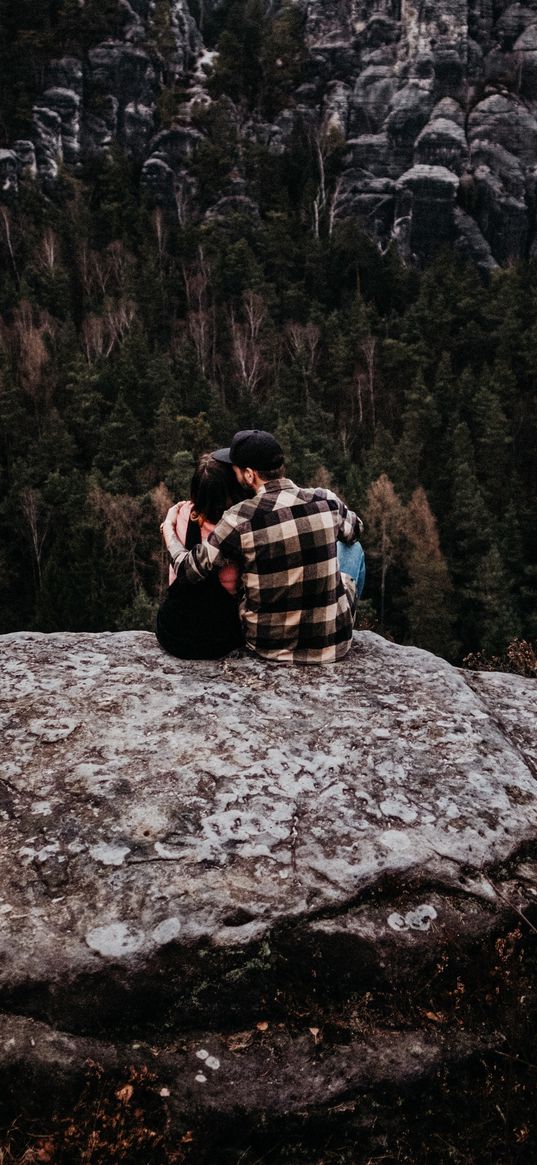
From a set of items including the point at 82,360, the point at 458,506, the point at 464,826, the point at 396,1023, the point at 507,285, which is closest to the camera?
the point at 396,1023

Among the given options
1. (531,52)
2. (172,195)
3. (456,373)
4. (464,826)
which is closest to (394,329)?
(456,373)

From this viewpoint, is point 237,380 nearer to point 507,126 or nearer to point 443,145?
point 443,145

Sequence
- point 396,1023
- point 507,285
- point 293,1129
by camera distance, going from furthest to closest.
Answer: point 507,285, point 396,1023, point 293,1129

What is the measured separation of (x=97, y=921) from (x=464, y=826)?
5.14ft

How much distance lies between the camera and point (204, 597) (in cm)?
454

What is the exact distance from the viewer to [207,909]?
115 inches

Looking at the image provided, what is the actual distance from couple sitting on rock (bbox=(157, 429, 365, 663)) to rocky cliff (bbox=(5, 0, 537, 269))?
7536cm

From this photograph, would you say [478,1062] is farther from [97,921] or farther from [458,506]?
[458,506]

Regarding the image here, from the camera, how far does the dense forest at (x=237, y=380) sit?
40406 mm

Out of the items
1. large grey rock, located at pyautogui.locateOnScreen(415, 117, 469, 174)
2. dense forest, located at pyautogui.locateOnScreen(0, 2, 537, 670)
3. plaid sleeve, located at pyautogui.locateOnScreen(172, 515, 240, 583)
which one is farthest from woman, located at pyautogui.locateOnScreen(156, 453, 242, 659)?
large grey rock, located at pyautogui.locateOnScreen(415, 117, 469, 174)

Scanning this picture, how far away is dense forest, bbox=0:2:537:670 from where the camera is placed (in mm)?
40406

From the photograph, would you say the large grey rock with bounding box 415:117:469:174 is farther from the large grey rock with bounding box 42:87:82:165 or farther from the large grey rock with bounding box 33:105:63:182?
the large grey rock with bounding box 33:105:63:182

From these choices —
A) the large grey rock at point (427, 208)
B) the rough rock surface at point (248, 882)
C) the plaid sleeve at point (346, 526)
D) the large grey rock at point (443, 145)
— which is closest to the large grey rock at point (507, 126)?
the large grey rock at point (443, 145)

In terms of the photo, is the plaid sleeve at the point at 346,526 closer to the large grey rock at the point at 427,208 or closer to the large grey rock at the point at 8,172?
the large grey rock at the point at 427,208
